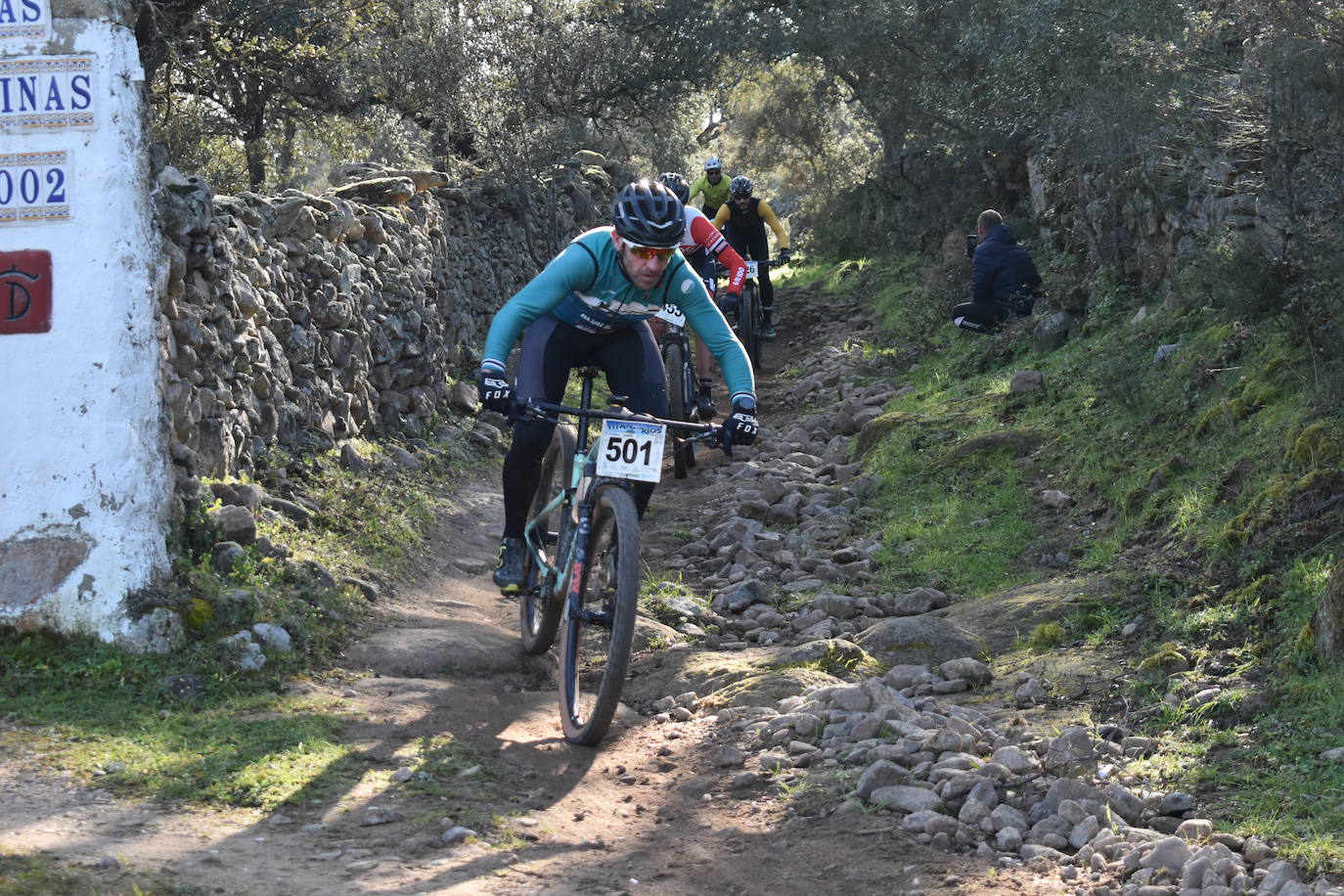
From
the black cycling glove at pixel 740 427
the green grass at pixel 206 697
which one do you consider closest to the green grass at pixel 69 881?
the green grass at pixel 206 697

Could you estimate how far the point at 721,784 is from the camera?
4754 mm

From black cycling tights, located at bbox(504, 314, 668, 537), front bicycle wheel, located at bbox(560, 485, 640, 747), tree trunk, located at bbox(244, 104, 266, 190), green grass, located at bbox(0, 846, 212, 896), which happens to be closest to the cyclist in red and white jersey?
black cycling tights, located at bbox(504, 314, 668, 537)

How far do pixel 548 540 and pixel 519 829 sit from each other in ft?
6.68

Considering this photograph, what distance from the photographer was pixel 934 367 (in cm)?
1285

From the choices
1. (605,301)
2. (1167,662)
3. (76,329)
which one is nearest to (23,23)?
(76,329)

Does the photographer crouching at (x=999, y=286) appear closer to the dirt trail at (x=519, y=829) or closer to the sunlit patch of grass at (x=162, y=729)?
the dirt trail at (x=519, y=829)

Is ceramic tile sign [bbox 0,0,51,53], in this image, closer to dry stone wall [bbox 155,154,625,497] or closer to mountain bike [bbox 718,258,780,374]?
dry stone wall [bbox 155,154,625,497]

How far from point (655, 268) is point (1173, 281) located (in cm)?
619

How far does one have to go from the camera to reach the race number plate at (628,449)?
5.28m

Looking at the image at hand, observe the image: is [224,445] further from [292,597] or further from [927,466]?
[927,466]

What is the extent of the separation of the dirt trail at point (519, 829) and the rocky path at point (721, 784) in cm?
1

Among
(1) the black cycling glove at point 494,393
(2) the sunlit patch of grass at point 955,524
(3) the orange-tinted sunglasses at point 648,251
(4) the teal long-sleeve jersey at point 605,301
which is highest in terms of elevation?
(3) the orange-tinted sunglasses at point 648,251

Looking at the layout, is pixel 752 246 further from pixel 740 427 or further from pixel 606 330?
pixel 740 427

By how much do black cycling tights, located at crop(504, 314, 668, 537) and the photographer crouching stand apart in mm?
7319
